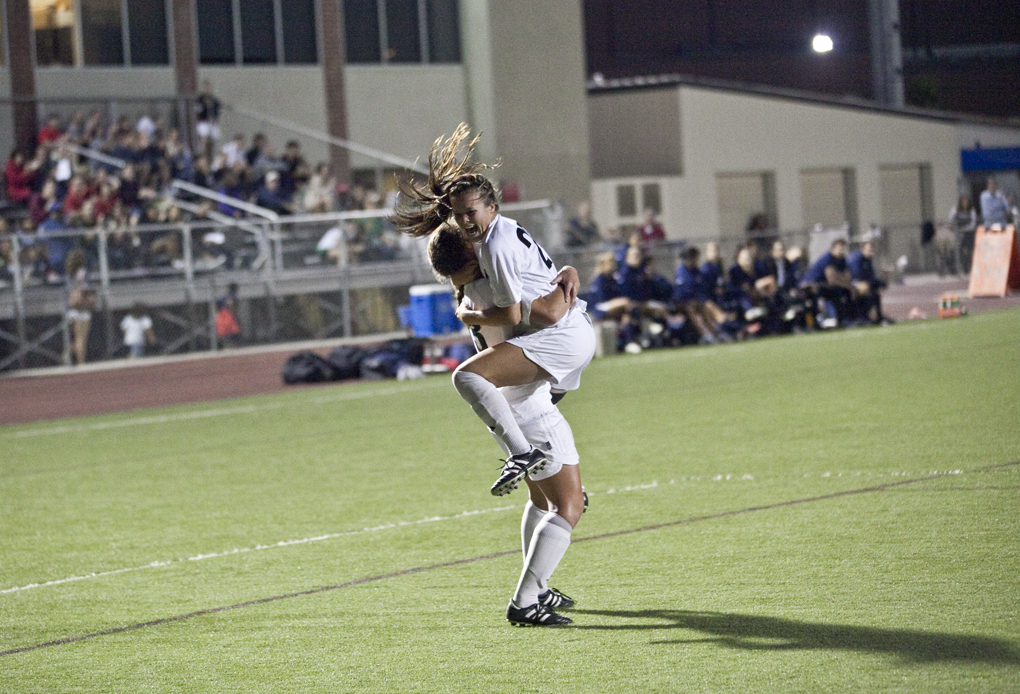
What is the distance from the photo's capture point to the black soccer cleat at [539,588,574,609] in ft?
18.9

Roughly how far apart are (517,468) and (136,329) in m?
17.7

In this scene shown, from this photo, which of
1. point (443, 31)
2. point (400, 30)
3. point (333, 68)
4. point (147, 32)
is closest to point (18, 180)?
point (147, 32)

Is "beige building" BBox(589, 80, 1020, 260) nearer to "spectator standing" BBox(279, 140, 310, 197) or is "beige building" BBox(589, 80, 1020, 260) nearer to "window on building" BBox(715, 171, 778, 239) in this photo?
"window on building" BBox(715, 171, 778, 239)

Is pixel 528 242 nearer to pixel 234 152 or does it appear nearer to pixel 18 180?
pixel 18 180

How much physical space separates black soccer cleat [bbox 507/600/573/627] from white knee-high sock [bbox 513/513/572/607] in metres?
0.02

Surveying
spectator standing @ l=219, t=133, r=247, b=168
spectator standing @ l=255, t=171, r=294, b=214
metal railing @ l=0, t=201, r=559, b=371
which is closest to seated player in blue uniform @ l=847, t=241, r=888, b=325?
metal railing @ l=0, t=201, r=559, b=371

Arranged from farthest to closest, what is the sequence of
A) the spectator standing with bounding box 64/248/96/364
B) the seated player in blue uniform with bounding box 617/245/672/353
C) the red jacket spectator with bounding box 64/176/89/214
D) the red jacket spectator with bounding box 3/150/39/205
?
the red jacket spectator with bounding box 3/150/39/205, the red jacket spectator with bounding box 64/176/89/214, the spectator standing with bounding box 64/248/96/364, the seated player in blue uniform with bounding box 617/245/672/353

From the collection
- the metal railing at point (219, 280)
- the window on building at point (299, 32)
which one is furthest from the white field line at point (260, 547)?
the window on building at point (299, 32)

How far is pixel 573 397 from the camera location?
1455cm

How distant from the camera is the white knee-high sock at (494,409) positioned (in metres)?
5.59

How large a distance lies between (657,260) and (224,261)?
861 centimetres

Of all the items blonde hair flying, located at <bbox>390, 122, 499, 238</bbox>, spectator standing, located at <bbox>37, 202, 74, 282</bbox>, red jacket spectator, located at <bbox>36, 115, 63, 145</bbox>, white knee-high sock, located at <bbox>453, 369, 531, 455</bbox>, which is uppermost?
red jacket spectator, located at <bbox>36, 115, 63, 145</bbox>

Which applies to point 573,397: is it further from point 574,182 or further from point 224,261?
point 574,182

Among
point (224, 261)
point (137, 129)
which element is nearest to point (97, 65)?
point (137, 129)
